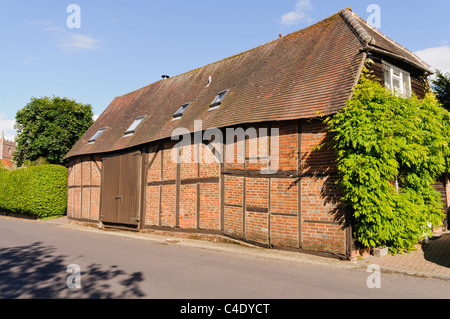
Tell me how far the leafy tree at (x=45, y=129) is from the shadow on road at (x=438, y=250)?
2461cm

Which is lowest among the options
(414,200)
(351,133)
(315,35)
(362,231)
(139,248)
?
(139,248)

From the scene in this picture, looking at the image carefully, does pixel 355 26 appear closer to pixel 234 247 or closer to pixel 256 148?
pixel 256 148

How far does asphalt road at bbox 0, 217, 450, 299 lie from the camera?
4902 millimetres

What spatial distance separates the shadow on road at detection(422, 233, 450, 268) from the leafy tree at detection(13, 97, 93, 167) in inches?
969

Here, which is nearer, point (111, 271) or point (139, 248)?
point (111, 271)

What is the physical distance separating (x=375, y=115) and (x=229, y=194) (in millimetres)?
4571

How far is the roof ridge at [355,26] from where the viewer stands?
8.25m

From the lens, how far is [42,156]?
2506 centimetres

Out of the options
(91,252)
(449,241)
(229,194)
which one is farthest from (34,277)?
(449,241)

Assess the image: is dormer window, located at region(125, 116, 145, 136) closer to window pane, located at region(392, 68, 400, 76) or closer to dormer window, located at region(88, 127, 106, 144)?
dormer window, located at region(88, 127, 106, 144)

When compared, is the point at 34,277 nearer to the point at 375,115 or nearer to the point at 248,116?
the point at 248,116

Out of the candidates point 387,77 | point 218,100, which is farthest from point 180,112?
point 387,77

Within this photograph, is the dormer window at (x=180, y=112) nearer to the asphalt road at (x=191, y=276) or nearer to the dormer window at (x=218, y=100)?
the dormer window at (x=218, y=100)
